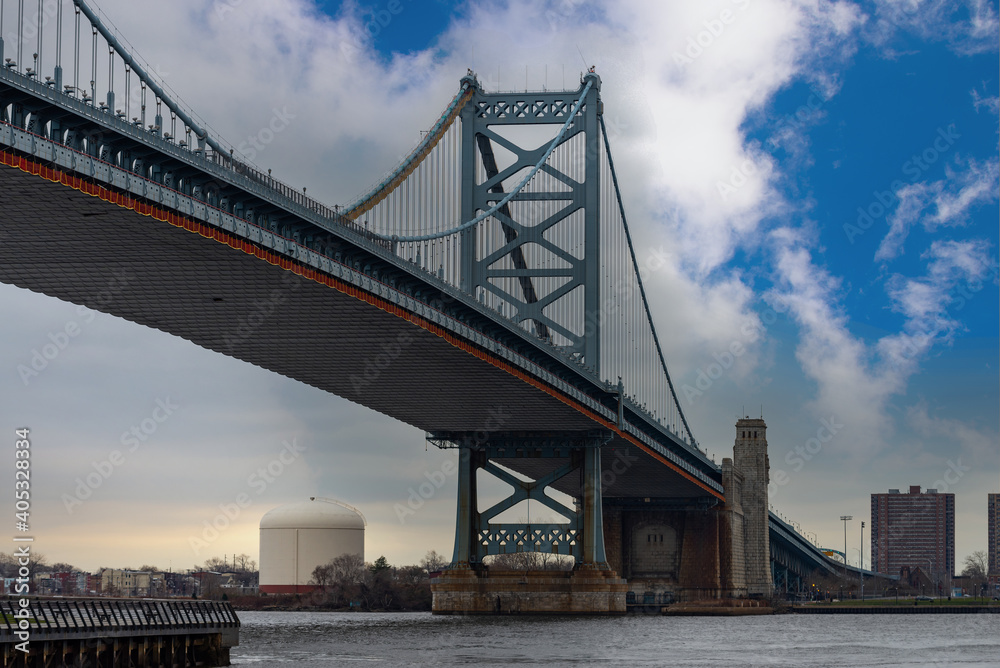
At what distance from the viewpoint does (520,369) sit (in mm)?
72812

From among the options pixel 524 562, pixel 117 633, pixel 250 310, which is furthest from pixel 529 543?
pixel 117 633

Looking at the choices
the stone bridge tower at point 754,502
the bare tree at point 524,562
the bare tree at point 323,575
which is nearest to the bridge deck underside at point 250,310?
the bare tree at point 524,562

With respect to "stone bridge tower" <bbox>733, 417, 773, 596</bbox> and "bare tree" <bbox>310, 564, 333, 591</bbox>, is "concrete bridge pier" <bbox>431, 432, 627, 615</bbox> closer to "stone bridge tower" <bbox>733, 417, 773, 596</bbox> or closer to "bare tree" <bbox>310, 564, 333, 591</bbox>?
"stone bridge tower" <bbox>733, 417, 773, 596</bbox>

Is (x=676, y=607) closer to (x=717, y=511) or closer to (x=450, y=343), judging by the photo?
(x=717, y=511)

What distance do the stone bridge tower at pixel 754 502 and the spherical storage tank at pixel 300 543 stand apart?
138 ft

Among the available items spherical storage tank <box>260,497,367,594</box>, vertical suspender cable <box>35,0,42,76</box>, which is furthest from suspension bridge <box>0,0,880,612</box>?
spherical storage tank <box>260,497,367,594</box>

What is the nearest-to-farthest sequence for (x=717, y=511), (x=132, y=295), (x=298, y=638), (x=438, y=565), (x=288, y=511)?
1. (x=132, y=295)
2. (x=298, y=638)
3. (x=717, y=511)
4. (x=288, y=511)
5. (x=438, y=565)

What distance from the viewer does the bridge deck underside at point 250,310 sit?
44438 millimetres

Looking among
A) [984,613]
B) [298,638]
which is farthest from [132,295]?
[984,613]

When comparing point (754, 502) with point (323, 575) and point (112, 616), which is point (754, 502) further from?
point (112, 616)

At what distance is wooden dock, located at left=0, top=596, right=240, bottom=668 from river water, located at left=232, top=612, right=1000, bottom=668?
167 centimetres

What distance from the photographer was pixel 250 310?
57094 millimetres

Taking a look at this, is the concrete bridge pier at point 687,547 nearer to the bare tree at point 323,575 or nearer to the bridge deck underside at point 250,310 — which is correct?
the bare tree at point 323,575

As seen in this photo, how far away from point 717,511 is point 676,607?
Answer: 13169mm
